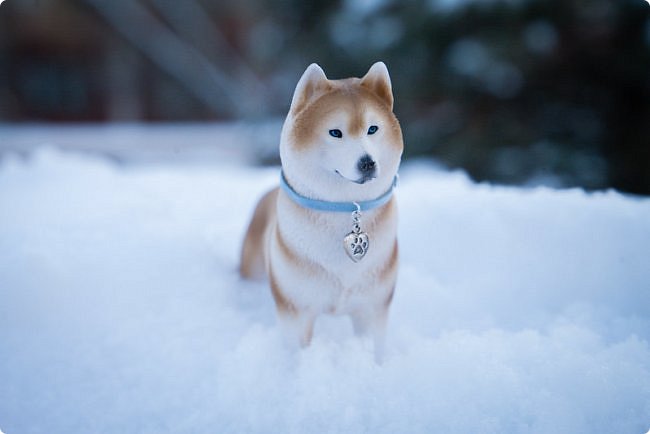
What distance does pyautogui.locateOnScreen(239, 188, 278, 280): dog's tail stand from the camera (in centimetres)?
122

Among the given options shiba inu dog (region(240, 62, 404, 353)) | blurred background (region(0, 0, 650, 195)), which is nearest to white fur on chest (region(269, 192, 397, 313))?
shiba inu dog (region(240, 62, 404, 353))

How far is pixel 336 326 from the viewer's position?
1159 mm

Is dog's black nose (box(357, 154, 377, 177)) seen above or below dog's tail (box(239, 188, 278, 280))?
below

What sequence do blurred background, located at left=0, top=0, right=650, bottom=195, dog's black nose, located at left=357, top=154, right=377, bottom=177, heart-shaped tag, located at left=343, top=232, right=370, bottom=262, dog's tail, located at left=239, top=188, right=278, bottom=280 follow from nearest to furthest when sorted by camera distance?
1. dog's black nose, located at left=357, top=154, right=377, bottom=177
2. heart-shaped tag, located at left=343, top=232, right=370, bottom=262
3. dog's tail, located at left=239, top=188, right=278, bottom=280
4. blurred background, located at left=0, top=0, right=650, bottom=195

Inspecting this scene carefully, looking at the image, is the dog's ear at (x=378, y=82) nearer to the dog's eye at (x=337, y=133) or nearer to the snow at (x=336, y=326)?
the dog's eye at (x=337, y=133)

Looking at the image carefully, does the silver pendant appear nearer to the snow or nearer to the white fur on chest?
the white fur on chest

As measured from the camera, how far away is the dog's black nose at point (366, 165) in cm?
80

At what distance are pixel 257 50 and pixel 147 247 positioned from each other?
1.75 meters

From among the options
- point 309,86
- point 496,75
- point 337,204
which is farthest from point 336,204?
point 496,75

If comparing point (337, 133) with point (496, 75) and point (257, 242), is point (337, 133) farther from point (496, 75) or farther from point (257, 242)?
point (496, 75)

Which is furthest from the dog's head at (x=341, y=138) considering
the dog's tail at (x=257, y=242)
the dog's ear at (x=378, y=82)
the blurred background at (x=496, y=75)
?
the blurred background at (x=496, y=75)

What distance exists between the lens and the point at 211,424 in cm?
87

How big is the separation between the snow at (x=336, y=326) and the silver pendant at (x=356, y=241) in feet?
0.75

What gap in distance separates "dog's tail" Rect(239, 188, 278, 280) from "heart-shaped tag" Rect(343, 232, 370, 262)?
0.34 meters
